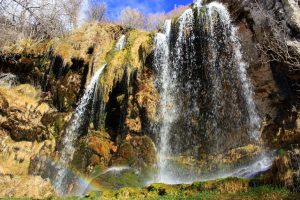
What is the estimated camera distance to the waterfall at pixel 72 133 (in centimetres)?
2361

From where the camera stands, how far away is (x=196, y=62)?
22375mm

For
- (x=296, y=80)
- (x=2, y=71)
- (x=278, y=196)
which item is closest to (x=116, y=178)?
(x=296, y=80)

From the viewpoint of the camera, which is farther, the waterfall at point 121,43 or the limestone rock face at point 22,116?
the waterfall at point 121,43

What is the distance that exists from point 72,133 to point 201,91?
9.31 meters

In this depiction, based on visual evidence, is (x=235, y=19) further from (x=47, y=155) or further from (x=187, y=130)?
(x=47, y=155)

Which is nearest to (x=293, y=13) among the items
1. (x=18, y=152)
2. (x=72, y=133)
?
(x=72, y=133)

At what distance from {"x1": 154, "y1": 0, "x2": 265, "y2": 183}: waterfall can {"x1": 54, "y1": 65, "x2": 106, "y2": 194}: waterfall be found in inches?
202

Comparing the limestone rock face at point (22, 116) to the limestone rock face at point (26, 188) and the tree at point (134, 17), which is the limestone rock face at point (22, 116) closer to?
the limestone rock face at point (26, 188)

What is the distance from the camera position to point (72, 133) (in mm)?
25125

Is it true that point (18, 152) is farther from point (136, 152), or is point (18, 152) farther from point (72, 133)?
point (136, 152)

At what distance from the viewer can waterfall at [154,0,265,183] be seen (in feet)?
65.9

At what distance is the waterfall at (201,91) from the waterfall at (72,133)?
5.13 meters

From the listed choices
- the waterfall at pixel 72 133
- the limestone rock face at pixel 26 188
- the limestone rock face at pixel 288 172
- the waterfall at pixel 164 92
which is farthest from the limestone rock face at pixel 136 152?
the limestone rock face at pixel 288 172

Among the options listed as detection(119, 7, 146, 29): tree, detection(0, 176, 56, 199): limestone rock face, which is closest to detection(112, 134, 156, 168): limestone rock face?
detection(0, 176, 56, 199): limestone rock face
